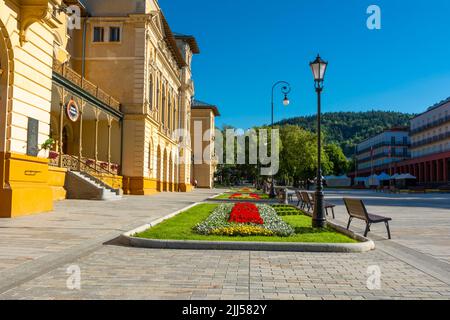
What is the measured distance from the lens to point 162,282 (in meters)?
5.57

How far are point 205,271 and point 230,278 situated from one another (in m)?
0.57

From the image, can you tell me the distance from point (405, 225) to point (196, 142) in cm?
5933

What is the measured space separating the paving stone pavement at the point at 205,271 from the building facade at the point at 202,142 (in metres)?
60.3

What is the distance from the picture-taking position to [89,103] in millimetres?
25844

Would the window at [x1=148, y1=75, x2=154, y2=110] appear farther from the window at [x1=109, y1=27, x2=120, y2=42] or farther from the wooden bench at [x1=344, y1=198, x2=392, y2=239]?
the wooden bench at [x1=344, y1=198, x2=392, y2=239]

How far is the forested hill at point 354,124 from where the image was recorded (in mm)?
169500

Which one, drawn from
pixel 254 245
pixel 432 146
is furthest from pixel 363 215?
pixel 432 146

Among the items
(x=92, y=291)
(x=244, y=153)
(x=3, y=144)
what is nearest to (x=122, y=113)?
(x=3, y=144)

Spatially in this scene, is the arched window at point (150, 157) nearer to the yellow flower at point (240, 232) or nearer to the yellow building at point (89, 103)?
the yellow building at point (89, 103)

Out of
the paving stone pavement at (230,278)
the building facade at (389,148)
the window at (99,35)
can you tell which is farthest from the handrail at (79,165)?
the building facade at (389,148)

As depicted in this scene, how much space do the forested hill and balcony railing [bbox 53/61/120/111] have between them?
473ft

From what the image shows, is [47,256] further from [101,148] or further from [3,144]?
[101,148]

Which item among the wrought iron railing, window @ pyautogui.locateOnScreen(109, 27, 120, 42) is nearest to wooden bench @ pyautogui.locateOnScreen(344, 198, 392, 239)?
the wrought iron railing

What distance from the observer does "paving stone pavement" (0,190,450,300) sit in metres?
5.08
